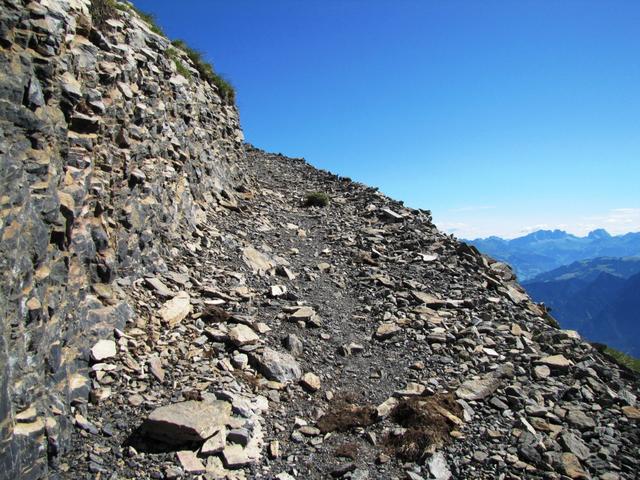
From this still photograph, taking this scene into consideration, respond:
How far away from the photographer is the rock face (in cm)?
604

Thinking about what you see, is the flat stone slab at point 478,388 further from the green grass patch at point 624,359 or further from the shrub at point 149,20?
the shrub at point 149,20

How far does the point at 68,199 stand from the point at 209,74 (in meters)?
17.6

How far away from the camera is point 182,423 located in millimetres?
6836

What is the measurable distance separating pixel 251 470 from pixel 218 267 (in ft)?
24.7

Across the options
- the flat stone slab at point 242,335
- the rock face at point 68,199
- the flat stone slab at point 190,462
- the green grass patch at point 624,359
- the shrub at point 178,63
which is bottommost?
the green grass patch at point 624,359

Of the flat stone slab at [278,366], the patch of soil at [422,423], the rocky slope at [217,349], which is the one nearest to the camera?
the rocky slope at [217,349]

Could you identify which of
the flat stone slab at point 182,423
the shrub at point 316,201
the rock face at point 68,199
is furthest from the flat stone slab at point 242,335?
the shrub at point 316,201

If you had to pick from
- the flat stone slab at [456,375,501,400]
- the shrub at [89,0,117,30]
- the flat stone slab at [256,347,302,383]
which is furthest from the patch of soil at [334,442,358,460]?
the shrub at [89,0,117,30]

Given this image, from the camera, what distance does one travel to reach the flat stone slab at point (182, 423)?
6777mm

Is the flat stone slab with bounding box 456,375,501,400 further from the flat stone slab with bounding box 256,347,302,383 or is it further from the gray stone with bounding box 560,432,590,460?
the flat stone slab with bounding box 256,347,302,383

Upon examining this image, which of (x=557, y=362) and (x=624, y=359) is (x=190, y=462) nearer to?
(x=557, y=362)

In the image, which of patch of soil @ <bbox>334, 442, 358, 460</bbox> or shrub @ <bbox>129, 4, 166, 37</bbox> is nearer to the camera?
patch of soil @ <bbox>334, 442, 358, 460</bbox>

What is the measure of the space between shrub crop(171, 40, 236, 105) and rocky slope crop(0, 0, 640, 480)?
6244 mm

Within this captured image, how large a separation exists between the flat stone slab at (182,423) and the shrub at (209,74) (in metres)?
20.2
